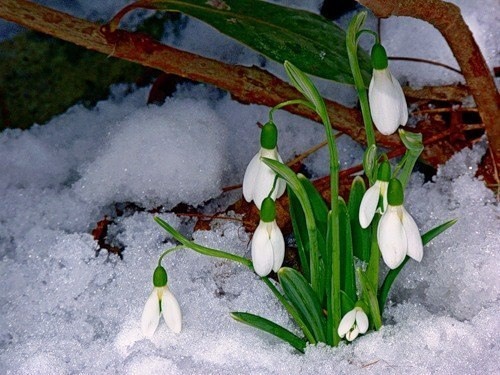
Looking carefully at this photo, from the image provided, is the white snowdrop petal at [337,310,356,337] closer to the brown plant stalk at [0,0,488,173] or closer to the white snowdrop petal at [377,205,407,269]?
the white snowdrop petal at [377,205,407,269]

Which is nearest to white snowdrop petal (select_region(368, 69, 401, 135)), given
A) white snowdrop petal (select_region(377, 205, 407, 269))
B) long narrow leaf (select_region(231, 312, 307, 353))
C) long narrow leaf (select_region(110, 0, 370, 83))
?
white snowdrop petal (select_region(377, 205, 407, 269))

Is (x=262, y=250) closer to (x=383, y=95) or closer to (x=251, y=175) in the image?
(x=251, y=175)

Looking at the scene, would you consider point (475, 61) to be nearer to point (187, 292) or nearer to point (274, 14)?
point (274, 14)

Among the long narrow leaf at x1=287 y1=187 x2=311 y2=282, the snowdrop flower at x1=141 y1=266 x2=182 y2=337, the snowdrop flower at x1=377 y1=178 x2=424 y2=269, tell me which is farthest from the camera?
the long narrow leaf at x1=287 y1=187 x2=311 y2=282

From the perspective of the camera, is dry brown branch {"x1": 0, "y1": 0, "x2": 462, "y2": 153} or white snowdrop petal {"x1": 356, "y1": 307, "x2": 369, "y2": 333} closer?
white snowdrop petal {"x1": 356, "y1": 307, "x2": 369, "y2": 333}

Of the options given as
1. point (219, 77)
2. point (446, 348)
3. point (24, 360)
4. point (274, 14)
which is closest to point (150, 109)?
point (219, 77)

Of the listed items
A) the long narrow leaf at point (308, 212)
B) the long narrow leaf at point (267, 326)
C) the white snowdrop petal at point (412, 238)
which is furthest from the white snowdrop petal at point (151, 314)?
the white snowdrop petal at point (412, 238)

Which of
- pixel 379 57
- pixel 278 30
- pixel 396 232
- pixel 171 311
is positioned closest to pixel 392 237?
pixel 396 232
